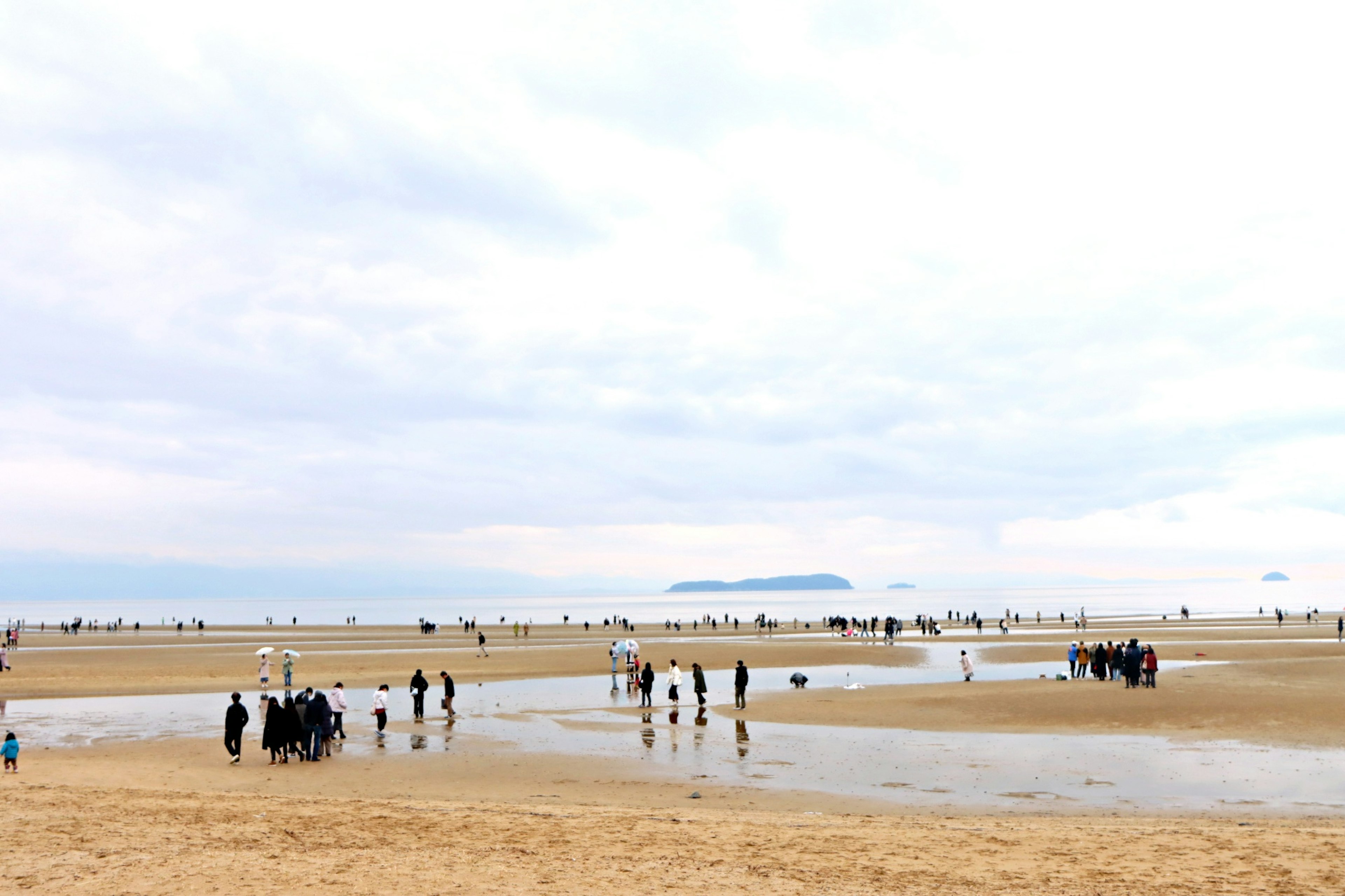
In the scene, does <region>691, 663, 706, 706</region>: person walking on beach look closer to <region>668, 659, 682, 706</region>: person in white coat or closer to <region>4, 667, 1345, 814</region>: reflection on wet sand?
<region>4, 667, 1345, 814</region>: reflection on wet sand

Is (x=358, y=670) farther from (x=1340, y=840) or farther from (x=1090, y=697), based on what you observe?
(x=1340, y=840)

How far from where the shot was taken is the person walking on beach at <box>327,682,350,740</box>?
25.1 m

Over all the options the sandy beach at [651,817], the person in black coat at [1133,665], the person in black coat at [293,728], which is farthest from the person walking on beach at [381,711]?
the person in black coat at [1133,665]

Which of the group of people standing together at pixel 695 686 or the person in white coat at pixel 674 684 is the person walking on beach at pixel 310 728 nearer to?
the group of people standing together at pixel 695 686

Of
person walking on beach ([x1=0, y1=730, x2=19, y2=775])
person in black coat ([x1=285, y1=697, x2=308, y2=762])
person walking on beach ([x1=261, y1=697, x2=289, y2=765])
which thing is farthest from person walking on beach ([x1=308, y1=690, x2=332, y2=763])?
person walking on beach ([x1=0, y1=730, x2=19, y2=775])

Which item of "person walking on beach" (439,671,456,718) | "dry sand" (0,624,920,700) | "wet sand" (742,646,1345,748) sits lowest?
"dry sand" (0,624,920,700)

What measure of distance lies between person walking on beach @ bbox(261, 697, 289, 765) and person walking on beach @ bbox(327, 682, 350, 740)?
2.69 meters

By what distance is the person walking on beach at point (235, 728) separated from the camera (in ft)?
70.5

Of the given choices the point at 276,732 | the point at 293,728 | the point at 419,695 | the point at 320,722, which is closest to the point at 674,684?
the point at 419,695

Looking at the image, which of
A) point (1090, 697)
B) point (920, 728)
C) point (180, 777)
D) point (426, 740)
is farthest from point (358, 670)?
point (1090, 697)

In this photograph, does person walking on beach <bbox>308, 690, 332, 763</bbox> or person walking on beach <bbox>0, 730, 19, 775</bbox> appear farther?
person walking on beach <bbox>308, 690, 332, 763</bbox>

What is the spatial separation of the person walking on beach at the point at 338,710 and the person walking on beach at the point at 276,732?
269 cm

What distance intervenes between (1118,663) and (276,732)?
3096 centimetres

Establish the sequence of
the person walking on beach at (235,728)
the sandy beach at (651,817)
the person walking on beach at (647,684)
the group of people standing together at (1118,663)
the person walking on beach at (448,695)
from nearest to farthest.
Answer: the sandy beach at (651,817)
the person walking on beach at (235,728)
the person walking on beach at (448,695)
the person walking on beach at (647,684)
the group of people standing together at (1118,663)
